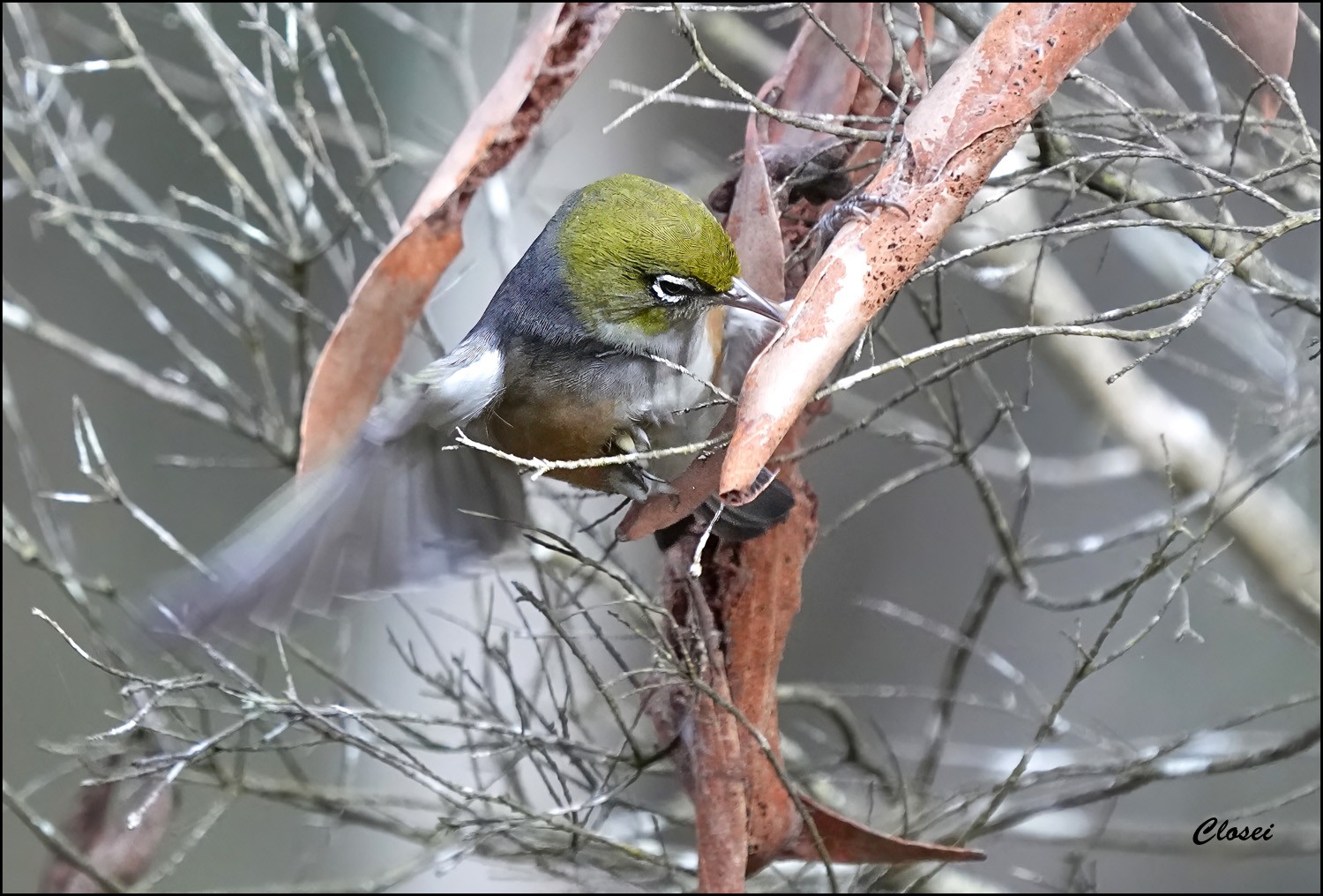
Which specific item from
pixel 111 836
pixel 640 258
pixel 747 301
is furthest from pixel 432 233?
pixel 111 836

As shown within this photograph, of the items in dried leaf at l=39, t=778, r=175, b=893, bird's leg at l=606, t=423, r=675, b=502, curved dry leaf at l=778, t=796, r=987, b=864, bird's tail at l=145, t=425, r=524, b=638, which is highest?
bird's leg at l=606, t=423, r=675, b=502

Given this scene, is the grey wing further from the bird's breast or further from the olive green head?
the olive green head

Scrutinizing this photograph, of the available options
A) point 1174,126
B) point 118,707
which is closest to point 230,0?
point 118,707

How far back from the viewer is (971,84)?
0.78 m

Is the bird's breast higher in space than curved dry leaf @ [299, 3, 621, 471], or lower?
lower

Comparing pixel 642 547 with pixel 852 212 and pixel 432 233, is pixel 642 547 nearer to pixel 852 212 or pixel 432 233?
pixel 432 233

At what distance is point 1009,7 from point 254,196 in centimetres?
106

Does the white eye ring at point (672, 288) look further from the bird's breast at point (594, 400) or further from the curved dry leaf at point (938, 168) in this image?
the curved dry leaf at point (938, 168)

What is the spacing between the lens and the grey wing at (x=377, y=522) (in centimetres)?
108

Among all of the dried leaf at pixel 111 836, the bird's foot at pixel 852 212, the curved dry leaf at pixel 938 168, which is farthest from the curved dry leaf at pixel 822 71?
the dried leaf at pixel 111 836

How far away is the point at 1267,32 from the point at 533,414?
0.71 meters
